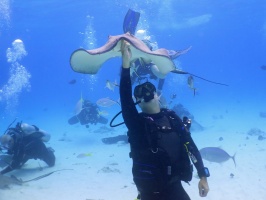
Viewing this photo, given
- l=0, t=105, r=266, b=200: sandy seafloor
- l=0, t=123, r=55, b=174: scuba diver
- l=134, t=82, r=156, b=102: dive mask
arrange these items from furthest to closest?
l=0, t=123, r=55, b=174: scuba diver → l=0, t=105, r=266, b=200: sandy seafloor → l=134, t=82, r=156, b=102: dive mask

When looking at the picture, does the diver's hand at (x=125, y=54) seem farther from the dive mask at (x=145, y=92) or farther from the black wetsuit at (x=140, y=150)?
the dive mask at (x=145, y=92)

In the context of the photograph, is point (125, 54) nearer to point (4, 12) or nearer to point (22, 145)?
point (22, 145)

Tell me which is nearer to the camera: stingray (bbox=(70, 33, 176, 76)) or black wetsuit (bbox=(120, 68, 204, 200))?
black wetsuit (bbox=(120, 68, 204, 200))

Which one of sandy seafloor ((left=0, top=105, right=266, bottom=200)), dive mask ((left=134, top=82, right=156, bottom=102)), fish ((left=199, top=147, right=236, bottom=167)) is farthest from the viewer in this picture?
fish ((left=199, top=147, right=236, bottom=167))

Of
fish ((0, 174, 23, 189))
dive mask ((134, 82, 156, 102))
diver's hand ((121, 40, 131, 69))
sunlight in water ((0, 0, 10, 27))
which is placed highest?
sunlight in water ((0, 0, 10, 27))

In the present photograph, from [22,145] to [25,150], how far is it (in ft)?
0.74

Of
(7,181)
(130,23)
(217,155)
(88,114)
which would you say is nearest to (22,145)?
(7,181)

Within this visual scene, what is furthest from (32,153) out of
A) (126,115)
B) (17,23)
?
(17,23)

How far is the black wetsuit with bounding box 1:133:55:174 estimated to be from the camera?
9.66 m

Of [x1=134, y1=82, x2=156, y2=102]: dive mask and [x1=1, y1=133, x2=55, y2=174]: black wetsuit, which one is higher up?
[x1=134, y1=82, x2=156, y2=102]: dive mask

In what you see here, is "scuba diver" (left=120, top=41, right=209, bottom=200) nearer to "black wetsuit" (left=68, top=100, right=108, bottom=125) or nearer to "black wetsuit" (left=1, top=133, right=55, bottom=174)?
"black wetsuit" (left=1, top=133, right=55, bottom=174)

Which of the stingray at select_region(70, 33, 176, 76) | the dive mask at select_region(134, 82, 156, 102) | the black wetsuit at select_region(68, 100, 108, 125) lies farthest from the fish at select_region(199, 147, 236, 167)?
the black wetsuit at select_region(68, 100, 108, 125)

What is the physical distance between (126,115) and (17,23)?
162ft

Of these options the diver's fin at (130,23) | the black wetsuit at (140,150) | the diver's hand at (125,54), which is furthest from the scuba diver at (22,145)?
the diver's hand at (125,54)
